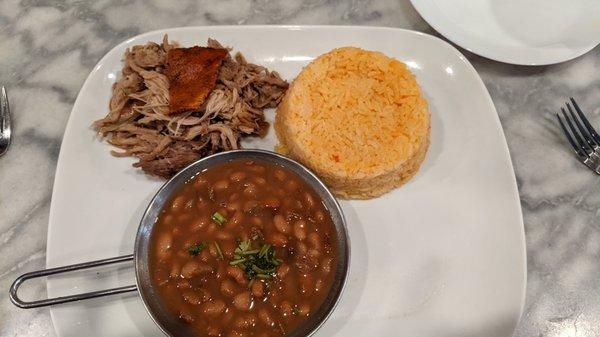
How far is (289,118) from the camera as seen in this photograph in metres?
3.10

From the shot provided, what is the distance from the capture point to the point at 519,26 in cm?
373

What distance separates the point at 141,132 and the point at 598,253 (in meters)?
2.89

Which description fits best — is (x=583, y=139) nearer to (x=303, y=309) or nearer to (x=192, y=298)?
(x=303, y=309)

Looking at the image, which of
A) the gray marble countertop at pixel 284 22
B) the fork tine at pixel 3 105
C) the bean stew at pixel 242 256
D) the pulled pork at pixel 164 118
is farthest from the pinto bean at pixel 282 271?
the fork tine at pixel 3 105

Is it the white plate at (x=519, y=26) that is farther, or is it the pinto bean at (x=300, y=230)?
the white plate at (x=519, y=26)

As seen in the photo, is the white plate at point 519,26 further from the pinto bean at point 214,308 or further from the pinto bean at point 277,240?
the pinto bean at point 214,308

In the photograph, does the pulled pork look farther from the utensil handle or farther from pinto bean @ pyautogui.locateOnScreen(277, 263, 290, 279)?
pinto bean @ pyautogui.locateOnScreen(277, 263, 290, 279)

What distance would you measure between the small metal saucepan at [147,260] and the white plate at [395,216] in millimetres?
294

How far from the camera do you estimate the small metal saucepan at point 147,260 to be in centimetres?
252

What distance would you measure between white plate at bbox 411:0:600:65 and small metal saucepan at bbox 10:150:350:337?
1553 mm

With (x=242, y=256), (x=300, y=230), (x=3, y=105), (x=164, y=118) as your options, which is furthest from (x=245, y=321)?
(x=3, y=105)

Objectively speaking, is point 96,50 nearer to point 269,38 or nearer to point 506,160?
point 269,38

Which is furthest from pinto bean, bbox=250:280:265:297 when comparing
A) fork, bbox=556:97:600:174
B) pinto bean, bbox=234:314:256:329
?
fork, bbox=556:97:600:174

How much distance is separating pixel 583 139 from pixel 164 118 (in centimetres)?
268
